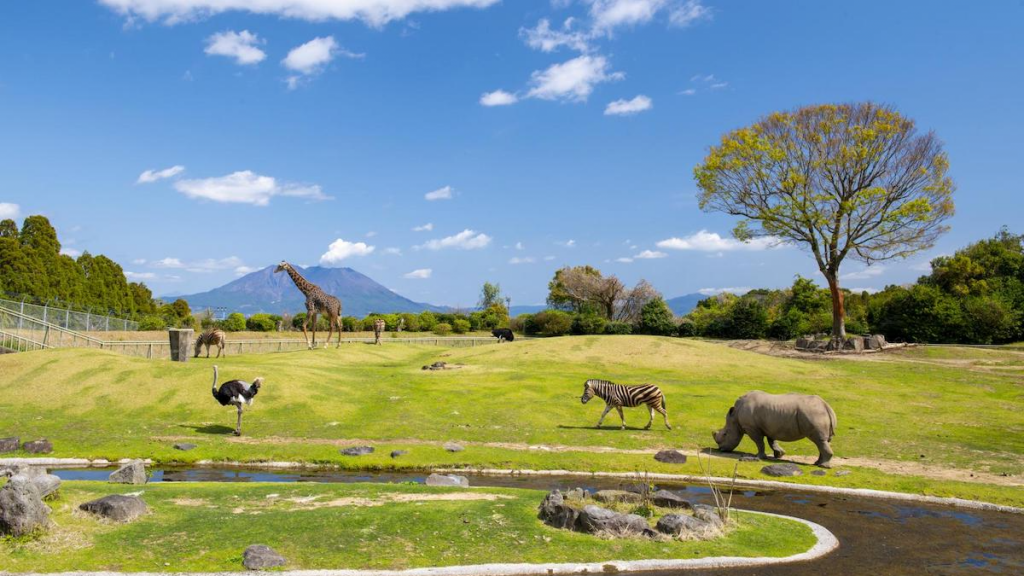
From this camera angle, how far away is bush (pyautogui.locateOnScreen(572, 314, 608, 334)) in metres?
78.6

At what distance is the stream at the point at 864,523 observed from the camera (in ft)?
43.7

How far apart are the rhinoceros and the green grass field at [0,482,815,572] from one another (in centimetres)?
782

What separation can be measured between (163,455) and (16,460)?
4346mm

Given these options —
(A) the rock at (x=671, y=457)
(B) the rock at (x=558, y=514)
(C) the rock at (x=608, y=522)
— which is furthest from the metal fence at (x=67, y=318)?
(C) the rock at (x=608, y=522)

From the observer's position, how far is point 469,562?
503 inches

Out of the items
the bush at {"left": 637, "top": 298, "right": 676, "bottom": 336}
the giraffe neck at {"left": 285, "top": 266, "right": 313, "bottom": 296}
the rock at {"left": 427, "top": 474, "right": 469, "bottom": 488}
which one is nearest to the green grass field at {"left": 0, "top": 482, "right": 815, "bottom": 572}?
the rock at {"left": 427, "top": 474, "right": 469, "bottom": 488}

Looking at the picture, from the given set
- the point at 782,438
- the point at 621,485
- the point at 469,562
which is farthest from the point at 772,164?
the point at 469,562

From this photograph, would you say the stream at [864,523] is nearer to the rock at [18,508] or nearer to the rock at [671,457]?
the rock at [671,457]

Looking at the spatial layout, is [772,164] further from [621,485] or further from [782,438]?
[621,485]

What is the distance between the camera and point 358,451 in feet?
79.3

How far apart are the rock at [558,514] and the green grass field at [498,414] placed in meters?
7.76

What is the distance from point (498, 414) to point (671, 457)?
9657mm

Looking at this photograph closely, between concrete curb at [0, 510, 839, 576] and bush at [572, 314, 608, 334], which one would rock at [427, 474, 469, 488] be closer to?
concrete curb at [0, 510, 839, 576]

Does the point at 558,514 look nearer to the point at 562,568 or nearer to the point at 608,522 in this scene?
the point at 608,522
